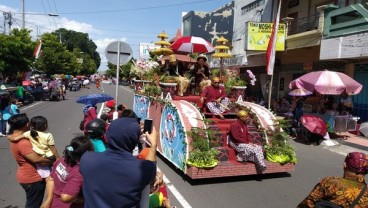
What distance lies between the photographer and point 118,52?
8016mm

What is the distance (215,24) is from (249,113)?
1411 inches

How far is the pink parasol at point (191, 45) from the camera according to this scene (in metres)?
10.7

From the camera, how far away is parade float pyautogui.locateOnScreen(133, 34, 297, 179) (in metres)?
6.27

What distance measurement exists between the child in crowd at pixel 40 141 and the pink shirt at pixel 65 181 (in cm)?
76

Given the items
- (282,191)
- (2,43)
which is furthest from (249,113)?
(2,43)

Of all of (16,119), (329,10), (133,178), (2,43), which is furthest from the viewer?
(2,43)

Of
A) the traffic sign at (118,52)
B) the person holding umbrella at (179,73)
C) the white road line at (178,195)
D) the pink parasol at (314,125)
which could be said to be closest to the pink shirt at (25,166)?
the white road line at (178,195)

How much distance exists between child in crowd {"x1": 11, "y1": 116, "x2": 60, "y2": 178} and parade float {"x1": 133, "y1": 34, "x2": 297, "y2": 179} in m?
2.91

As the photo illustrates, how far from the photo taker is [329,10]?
14742 mm

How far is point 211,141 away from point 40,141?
3.65m

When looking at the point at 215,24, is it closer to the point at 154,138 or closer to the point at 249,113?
the point at 249,113

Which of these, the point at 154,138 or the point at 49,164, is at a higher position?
the point at 154,138

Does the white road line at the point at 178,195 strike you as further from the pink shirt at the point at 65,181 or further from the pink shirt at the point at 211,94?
the pink shirt at the point at 65,181

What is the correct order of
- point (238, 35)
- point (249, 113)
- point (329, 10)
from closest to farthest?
point (249, 113), point (329, 10), point (238, 35)
